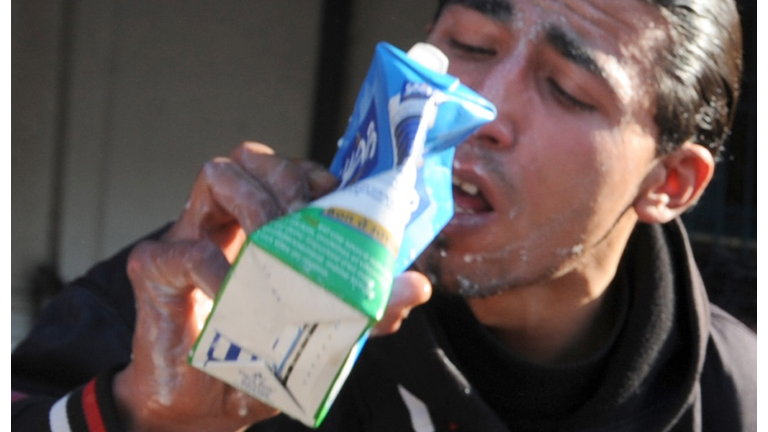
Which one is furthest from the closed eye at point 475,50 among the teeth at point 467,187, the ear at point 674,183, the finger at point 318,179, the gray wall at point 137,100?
the gray wall at point 137,100

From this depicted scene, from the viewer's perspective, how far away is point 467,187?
153 cm

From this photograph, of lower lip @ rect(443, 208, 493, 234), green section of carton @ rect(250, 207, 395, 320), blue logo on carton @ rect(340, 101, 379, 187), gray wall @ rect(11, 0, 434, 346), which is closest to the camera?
green section of carton @ rect(250, 207, 395, 320)

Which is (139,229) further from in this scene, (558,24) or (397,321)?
(397,321)

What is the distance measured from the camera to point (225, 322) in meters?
1.09

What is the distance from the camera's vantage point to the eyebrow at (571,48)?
63.7 inches

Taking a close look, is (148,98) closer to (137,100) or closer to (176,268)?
(137,100)

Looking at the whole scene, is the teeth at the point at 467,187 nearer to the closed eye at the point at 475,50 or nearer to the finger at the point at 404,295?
the closed eye at the point at 475,50

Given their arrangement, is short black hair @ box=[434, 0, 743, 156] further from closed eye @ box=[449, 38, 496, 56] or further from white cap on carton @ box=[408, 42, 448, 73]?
white cap on carton @ box=[408, 42, 448, 73]

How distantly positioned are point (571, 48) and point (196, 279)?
2.38ft

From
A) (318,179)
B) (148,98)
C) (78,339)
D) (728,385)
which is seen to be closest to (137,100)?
(148,98)

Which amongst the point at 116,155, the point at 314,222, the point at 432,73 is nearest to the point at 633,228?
the point at 432,73

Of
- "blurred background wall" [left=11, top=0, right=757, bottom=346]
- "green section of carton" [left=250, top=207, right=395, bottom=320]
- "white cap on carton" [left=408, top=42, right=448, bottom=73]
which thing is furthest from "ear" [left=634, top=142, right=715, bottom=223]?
"blurred background wall" [left=11, top=0, right=757, bottom=346]

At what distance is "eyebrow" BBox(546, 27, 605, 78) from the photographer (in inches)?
63.7

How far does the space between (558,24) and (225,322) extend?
0.81 meters
